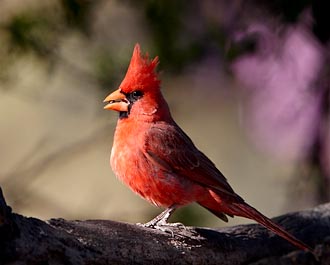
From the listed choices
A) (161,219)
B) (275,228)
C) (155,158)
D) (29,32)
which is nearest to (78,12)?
(29,32)

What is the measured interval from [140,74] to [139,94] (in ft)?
0.30

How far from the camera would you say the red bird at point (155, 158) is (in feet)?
12.1

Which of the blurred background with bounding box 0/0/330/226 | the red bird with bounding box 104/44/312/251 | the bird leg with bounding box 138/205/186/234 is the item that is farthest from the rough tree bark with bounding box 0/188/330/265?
the blurred background with bounding box 0/0/330/226

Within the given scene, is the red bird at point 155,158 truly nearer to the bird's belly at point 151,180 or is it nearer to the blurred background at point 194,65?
the bird's belly at point 151,180

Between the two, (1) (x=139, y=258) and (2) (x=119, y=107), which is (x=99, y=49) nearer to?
(2) (x=119, y=107)

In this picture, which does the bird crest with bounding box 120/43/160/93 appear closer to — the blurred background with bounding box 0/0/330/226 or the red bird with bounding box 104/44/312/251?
the red bird with bounding box 104/44/312/251

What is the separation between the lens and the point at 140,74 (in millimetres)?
3742

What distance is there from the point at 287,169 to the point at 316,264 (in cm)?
226

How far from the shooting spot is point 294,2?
3.82 metres

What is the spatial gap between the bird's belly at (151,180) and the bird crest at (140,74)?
0.25 m

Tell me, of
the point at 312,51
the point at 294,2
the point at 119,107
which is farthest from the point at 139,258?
the point at 312,51

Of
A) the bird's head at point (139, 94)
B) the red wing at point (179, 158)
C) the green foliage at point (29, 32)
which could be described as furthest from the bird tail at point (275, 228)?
the green foliage at point (29, 32)

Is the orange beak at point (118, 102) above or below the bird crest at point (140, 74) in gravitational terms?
below

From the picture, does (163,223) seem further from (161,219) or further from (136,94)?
(136,94)
